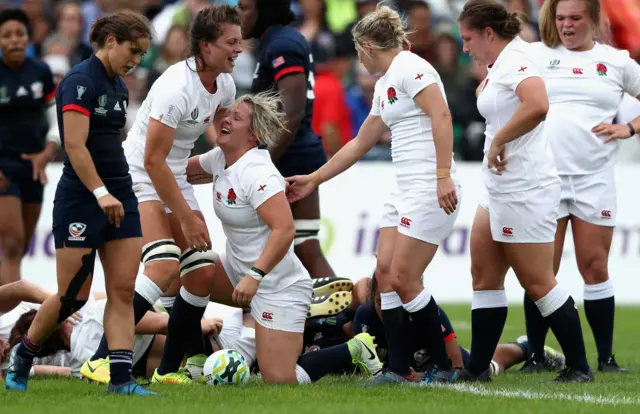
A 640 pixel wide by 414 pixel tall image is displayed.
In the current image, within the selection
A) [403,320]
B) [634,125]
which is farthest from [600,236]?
[403,320]

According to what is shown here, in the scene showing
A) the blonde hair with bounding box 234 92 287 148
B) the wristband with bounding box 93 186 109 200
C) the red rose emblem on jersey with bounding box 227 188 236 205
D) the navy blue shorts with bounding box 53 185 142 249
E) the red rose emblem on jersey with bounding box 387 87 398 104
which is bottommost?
the navy blue shorts with bounding box 53 185 142 249

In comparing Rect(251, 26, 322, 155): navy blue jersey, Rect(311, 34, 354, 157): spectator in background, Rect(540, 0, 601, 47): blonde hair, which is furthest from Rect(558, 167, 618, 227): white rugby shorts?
Rect(311, 34, 354, 157): spectator in background

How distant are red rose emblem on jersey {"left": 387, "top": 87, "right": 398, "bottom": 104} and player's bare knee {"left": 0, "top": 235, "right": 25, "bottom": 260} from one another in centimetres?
434

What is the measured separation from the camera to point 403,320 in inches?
273

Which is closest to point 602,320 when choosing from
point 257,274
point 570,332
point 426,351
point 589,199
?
point 589,199

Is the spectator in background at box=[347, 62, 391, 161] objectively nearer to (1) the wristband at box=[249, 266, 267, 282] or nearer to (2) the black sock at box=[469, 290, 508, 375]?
(2) the black sock at box=[469, 290, 508, 375]

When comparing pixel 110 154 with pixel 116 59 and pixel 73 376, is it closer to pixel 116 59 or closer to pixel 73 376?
pixel 116 59

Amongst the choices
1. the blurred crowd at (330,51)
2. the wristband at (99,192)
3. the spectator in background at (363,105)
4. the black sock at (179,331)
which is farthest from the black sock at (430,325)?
the spectator in background at (363,105)

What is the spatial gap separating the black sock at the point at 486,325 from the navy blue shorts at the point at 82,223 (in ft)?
7.26

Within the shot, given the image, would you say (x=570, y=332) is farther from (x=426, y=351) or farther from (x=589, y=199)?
(x=589, y=199)

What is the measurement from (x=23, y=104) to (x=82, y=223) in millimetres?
4051

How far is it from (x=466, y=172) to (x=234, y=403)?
7977 millimetres

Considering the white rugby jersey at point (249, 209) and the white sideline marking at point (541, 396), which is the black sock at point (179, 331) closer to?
the white rugby jersey at point (249, 209)

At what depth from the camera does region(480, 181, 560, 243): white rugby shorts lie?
6617 millimetres
